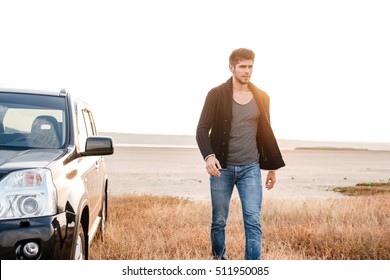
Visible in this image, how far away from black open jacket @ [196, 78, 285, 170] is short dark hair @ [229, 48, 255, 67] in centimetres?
28

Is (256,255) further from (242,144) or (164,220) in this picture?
(164,220)

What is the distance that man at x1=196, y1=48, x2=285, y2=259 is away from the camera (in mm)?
6043

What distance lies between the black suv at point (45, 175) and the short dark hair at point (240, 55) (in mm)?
1506

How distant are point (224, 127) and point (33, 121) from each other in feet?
5.87

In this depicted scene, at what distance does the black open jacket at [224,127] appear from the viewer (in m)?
6.06

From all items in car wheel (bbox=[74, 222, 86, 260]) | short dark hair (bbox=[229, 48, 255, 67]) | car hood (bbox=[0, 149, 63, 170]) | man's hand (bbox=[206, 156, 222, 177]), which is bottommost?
car wheel (bbox=[74, 222, 86, 260])

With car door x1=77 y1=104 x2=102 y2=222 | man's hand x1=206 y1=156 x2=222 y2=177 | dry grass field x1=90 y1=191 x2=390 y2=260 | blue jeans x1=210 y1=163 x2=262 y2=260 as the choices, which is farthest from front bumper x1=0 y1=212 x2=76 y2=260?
dry grass field x1=90 y1=191 x2=390 y2=260

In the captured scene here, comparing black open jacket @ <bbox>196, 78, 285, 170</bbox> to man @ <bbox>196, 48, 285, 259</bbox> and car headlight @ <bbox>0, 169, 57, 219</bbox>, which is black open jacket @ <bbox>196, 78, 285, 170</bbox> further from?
car headlight @ <bbox>0, 169, 57, 219</bbox>

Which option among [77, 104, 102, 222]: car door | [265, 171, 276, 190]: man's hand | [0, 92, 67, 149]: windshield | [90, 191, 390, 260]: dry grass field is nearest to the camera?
[0, 92, 67, 149]: windshield

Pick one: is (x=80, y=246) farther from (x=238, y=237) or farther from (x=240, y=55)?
(x=238, y=237)

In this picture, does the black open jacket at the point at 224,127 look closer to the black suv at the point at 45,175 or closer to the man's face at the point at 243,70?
the man's face at the point at 243,70

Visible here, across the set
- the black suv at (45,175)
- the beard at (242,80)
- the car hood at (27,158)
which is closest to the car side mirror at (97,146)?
the black suv at (45,175)
